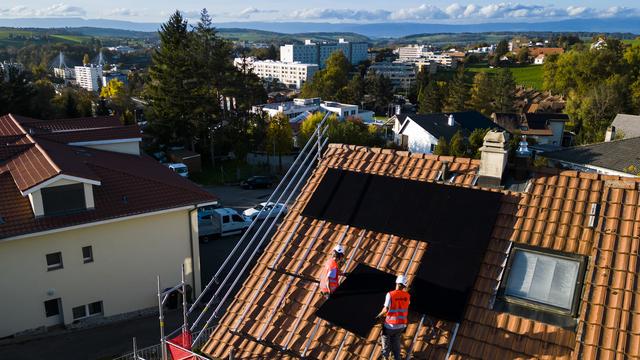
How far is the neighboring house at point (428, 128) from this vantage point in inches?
2000

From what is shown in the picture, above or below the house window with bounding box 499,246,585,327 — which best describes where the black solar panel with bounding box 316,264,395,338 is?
below

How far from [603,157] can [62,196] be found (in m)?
38.8

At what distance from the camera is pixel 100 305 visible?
58.4 feet

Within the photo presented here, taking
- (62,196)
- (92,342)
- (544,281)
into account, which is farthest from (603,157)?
(62,196)

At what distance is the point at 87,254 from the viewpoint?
56.2 ft

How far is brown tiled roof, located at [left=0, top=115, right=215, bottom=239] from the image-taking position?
623 inches

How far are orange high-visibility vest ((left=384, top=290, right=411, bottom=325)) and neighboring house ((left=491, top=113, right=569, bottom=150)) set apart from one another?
6290 cm

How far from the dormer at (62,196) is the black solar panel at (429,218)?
34.5 feet

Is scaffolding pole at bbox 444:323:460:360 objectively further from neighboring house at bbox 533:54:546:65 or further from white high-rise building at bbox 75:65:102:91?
neighboring house at bbox 533:54:546:65

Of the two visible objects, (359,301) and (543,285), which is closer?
(543,285)

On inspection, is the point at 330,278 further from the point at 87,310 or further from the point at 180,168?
the point at 180,168

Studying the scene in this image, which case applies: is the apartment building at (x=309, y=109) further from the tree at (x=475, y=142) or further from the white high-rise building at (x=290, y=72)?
the white high-rise building at (x=290, y=72)

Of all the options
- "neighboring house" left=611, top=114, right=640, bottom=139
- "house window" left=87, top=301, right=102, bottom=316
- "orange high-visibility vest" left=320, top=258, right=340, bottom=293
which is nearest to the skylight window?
"orange high-visibility vest" left=320, top=258, right=340, bottom=293

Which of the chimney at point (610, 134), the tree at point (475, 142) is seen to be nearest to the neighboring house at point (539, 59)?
the chimney at point (610, 134)
